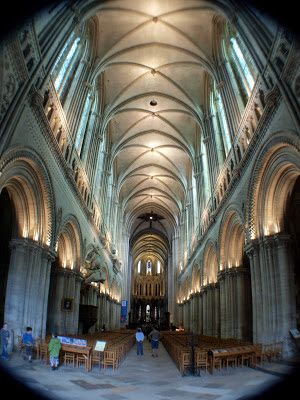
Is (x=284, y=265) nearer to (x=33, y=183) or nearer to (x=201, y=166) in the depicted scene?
(x=33, y=183)

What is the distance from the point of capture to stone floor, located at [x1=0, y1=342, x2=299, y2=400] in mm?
6109

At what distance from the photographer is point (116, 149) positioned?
28.2m

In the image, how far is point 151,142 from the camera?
30.4 m

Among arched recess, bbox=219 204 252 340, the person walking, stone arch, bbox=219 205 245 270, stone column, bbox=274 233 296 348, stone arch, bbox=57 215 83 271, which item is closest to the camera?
stone column, bbox=274 233 296 348

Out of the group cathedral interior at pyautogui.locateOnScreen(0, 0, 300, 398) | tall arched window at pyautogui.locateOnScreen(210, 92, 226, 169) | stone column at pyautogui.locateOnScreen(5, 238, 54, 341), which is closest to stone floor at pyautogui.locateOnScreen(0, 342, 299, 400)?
stone column at pyautogui.locateOnScreen(5, 238, 54, 341)

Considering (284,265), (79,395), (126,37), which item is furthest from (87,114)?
(79,395)

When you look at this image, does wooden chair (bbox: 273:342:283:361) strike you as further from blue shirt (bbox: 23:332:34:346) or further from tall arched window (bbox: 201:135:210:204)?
tall arched window (bbox: 201:135:210:204)

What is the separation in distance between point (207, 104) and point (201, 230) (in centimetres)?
951

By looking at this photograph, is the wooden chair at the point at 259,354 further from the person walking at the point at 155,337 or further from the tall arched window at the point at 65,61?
the tall arched window at the point at 65,61

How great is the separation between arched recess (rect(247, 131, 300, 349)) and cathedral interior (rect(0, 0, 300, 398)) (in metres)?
0.05

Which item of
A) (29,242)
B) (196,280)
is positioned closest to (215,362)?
(29,242)

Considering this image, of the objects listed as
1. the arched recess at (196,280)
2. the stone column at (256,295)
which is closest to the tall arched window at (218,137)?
the stone column at (256,295)

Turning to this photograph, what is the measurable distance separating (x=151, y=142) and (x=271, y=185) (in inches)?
776

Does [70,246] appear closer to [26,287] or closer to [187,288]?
[26,287]
